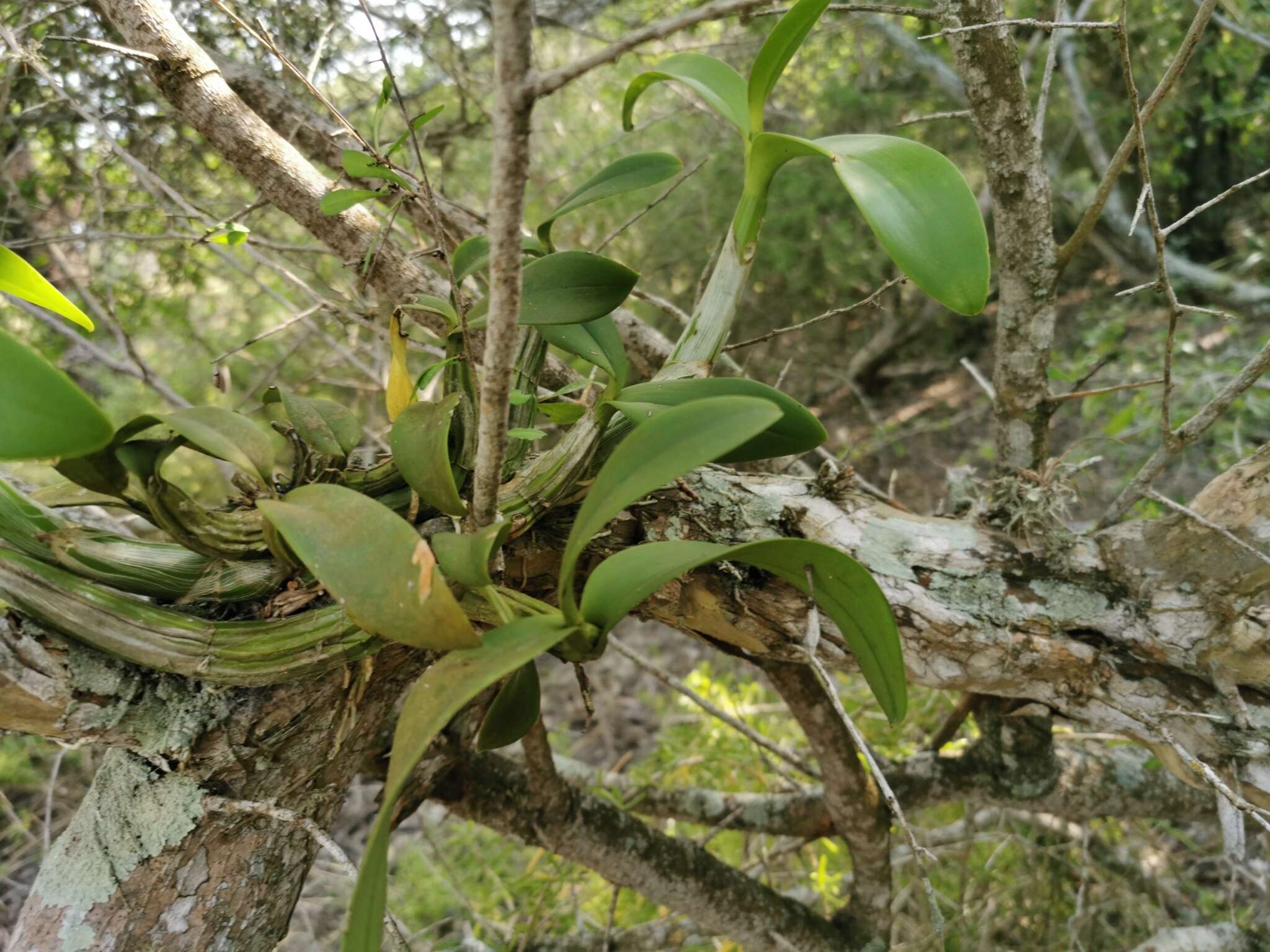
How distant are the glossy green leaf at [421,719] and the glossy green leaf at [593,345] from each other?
226mm

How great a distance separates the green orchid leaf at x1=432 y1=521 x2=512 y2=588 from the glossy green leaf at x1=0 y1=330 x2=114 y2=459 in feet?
0.56

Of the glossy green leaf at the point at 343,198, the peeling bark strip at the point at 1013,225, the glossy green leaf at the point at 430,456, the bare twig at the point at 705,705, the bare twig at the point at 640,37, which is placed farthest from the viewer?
the bare twig at the point at 705,705

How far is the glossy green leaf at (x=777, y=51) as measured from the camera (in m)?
0.54

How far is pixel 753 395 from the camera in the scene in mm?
516

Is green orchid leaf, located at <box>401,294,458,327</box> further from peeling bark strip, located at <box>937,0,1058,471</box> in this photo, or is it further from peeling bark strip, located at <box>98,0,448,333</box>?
peeling bark strip, located at <box>937,0,1058,471</box>

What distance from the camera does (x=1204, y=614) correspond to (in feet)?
2.20

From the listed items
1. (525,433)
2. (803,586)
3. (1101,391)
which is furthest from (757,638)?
(1101,391)

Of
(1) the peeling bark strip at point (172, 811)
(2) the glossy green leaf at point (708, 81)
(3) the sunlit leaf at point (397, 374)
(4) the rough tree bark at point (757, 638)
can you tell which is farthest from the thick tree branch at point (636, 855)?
(2) the glossy green leaf at point (708, 81)

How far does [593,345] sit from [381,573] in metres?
0.26

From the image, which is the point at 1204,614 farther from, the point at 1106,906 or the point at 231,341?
the point at 231,341

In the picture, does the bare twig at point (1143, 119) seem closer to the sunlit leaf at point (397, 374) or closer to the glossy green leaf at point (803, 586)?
the glossy green leaf at point (803, 586)

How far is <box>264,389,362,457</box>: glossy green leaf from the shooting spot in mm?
581

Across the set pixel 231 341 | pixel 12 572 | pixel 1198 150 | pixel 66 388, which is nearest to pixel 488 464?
pixel 66 388

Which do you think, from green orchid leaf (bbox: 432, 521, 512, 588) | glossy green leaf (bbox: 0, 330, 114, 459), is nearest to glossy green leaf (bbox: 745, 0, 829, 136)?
green orchid leaf (bbox: 432, 521, 512, 588)
